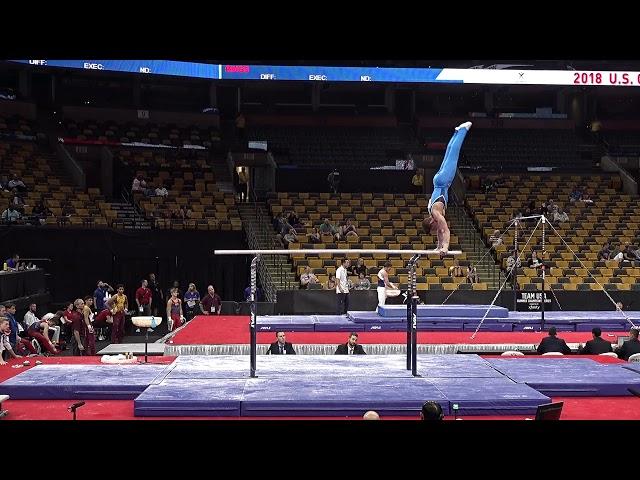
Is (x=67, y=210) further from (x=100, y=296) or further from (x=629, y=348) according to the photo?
(x=629, y=348)

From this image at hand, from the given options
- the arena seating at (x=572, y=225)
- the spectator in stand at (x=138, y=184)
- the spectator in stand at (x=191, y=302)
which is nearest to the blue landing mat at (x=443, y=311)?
the arena seating at (x=572, y=225)

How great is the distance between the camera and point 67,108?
25953 mm

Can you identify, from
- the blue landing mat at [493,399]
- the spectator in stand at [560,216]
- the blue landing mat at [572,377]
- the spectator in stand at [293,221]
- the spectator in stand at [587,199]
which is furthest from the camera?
the spectator in stand at [587,199]

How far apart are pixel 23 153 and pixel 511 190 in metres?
14.5

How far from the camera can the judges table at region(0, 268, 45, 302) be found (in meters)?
15.1

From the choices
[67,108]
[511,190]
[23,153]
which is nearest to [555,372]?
[511,190]

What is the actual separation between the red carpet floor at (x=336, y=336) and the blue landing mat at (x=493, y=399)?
16.0 ft

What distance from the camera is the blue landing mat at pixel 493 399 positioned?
7.77 metres

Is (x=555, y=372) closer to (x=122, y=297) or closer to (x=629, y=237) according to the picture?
(x=122, y=297)

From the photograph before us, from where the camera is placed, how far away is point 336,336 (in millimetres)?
14047

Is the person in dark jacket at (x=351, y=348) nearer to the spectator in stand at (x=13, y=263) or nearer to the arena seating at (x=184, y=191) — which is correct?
the spectator in stand at (x=13, y=263)

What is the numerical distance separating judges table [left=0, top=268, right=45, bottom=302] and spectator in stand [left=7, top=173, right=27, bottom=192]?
3905mm

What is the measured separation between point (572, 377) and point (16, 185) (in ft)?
51.0

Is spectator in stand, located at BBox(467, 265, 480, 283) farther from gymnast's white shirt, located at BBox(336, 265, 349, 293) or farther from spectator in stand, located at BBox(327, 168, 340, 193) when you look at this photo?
spectator in stand, located at BBox(327, 168, 340, 193)
